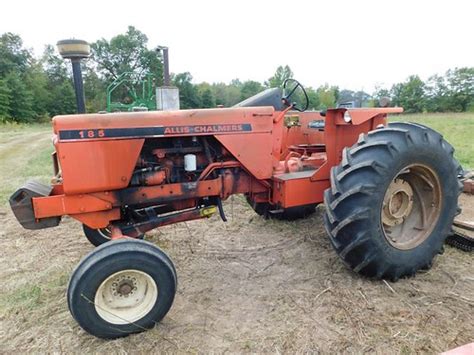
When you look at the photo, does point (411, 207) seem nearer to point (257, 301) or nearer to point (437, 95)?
point (257, 301)

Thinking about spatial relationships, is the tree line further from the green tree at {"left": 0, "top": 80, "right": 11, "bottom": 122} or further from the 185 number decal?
the 185 number decal

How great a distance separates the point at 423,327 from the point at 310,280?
0.92 metres

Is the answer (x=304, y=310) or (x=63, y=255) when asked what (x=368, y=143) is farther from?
(x=63, y=255)

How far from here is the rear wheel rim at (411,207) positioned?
10.0ft

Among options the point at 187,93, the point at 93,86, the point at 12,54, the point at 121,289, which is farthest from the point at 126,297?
the point at 12,54

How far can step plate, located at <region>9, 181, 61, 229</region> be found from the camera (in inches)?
106

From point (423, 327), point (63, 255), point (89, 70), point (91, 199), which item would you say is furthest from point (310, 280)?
point (89, 70)

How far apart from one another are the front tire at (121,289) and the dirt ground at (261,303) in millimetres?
109

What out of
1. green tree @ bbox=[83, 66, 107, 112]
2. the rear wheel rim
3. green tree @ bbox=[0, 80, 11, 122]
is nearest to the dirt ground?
the rear wheel rim

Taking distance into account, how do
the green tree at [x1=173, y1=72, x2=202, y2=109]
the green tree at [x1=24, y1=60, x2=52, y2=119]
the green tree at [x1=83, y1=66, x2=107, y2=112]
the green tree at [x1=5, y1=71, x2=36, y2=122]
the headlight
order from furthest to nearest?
the green tree at [x1=24, y1=60, x2=52, y2=119] → the green tree at [x1=173, y1=72, x2=202, y2=109] → the green tree at [x1=83, y1=66, x2=107, y2=112] → the green tree at [x1=5, y1=71, x2=36, y2=122] → the headlight

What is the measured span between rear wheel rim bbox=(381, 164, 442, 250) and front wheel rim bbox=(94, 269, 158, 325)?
1.86 m

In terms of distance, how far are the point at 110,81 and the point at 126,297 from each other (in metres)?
42.0

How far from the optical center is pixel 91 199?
2795 millimetres

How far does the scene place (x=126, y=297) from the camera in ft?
8.11
